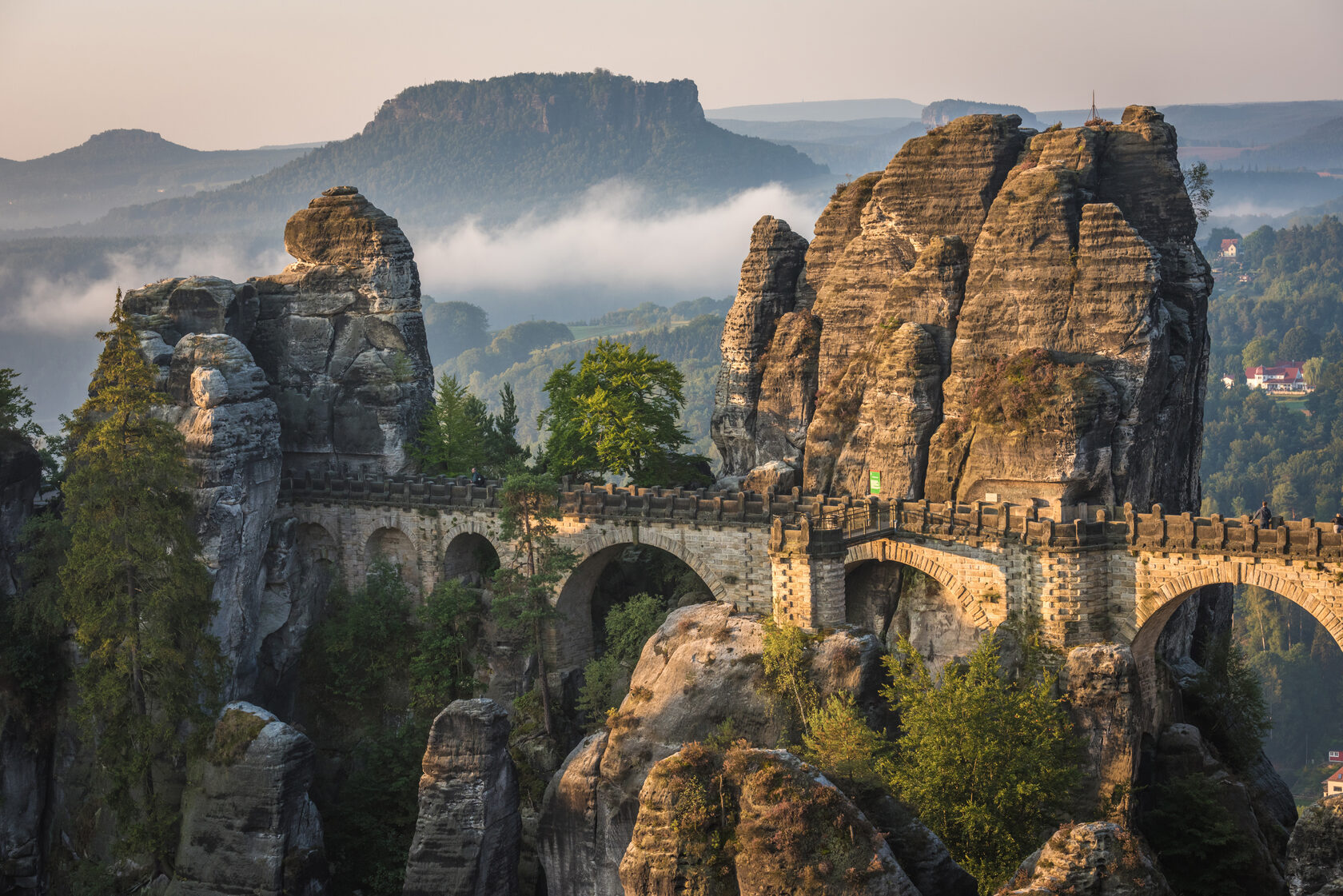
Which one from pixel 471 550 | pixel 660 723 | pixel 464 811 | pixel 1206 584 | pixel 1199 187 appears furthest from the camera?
pixel 1199 187

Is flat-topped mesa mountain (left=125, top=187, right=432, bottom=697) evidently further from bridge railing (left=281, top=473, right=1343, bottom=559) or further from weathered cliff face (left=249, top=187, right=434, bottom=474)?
bridge railing (left=281, top=473, right=1343, bottom=559)

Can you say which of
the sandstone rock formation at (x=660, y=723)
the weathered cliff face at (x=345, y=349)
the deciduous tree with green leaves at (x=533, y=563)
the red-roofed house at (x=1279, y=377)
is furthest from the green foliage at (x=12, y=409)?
the red-roofed house at (x=1279, y=377)

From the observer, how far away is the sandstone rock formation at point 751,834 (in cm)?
2267

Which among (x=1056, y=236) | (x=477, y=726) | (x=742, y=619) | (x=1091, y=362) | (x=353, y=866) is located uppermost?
(x=1056, y=236)

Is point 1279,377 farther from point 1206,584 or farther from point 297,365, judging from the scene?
point 297,365

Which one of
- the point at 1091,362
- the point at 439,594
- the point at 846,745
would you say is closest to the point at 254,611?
the point at 439,594

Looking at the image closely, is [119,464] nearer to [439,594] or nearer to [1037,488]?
[439,594]

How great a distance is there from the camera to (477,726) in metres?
40.8

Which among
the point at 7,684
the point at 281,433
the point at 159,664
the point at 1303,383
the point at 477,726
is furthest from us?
the point at 1303,383

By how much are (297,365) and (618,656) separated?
1912 centimetres

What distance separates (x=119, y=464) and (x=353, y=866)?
14936 millimetres

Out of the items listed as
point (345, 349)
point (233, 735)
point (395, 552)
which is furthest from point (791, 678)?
point (345, 349)

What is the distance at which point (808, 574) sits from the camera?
41.4 meters

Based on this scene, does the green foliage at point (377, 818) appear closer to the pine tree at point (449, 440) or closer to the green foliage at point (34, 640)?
the green foliage at point (34, 640)
